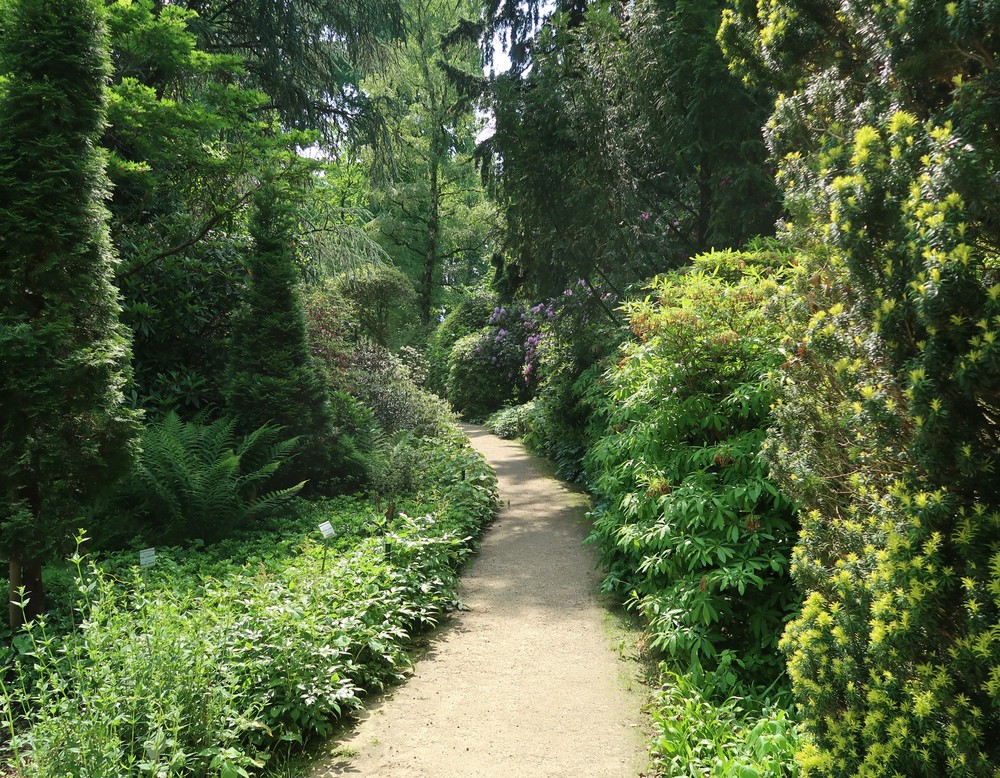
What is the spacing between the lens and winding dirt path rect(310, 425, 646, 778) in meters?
3.12

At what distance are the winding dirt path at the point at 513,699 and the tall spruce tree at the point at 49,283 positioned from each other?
2.37 m

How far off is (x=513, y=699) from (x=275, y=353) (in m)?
4.67

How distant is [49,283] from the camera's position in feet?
13.2

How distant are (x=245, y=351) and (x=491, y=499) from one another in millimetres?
3442

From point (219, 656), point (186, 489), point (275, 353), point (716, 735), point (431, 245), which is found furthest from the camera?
point (431, 245)

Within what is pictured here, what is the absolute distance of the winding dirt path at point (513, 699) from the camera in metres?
3.12

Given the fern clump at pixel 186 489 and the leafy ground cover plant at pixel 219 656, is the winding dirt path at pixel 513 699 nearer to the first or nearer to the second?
the leafy ground cover plant at pixel 219 656

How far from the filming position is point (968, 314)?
1.75 metres

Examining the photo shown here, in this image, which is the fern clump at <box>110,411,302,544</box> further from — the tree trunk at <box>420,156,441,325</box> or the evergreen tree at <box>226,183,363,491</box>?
the tree trunk at <box>420,156,441,325</box>

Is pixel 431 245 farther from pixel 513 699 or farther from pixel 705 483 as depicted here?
pixel 513 699

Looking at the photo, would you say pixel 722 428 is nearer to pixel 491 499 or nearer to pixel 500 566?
pixel 500 566

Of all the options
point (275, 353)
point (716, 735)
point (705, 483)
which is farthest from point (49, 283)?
point (716, 735)

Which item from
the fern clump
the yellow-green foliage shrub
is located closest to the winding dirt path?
the yellow-green foliage shrub

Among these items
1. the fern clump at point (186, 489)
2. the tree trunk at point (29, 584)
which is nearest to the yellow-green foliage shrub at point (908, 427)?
the tree trunk at point (29, 584)
